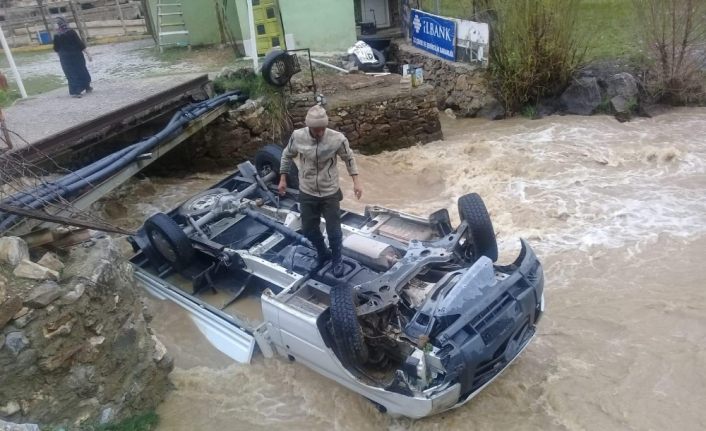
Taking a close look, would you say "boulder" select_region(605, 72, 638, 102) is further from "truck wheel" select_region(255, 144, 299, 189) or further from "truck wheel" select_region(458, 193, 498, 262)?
"truck wheel" select_region(458, 193, 498, 262)

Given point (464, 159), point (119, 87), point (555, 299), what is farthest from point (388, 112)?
point (555, 299)

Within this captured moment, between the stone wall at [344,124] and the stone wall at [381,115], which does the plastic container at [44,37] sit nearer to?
the stone wall at [344,124]

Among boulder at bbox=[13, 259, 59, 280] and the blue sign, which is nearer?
boulder at bbox=[13, 259, 59, 280]

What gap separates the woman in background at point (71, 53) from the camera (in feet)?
32.5

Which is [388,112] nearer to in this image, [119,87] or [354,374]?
[119,87]

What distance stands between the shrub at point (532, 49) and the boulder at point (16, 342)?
37.4 feet

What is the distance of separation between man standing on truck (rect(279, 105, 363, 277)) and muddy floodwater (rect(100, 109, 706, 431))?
1.37 metres

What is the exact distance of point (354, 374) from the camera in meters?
4.72

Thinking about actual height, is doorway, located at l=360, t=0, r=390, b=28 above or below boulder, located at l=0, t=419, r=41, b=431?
above

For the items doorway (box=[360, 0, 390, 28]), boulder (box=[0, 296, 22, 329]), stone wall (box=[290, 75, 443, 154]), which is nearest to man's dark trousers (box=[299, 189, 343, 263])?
boulder (box=[0, 296, 22, 329])

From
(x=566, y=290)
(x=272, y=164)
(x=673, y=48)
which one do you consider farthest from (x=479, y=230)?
(x=673, y=48)

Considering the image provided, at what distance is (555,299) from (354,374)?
3.07m

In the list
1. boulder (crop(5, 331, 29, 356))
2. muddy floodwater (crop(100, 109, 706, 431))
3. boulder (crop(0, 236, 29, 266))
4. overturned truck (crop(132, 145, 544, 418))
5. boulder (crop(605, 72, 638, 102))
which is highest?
boulder (crop(0, 236, 29, 266))

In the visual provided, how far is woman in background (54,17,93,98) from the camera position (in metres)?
9.91
